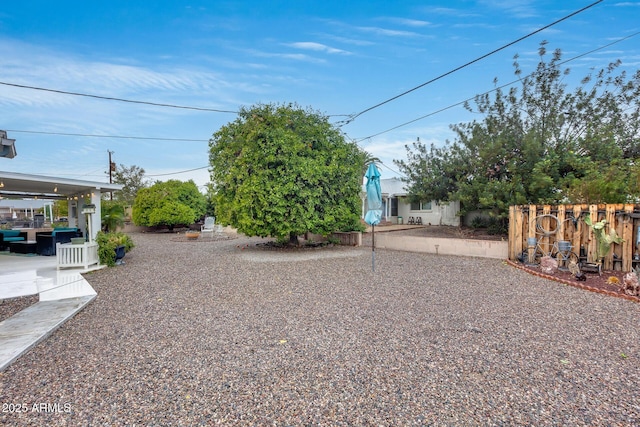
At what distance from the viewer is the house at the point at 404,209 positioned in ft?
65.2

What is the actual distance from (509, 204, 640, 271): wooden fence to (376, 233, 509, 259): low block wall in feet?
1.62

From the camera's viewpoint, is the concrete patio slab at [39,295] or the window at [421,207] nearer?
the concrete patio slab at [39,295]

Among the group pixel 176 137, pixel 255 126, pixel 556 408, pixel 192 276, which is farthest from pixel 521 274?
pixel 176 137

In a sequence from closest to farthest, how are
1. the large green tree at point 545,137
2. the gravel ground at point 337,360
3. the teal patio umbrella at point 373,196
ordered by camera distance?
1. the gravel ground at point 337,360
2. the teal patio umbrella at point 373,196
3. the large green tree at point 545,137

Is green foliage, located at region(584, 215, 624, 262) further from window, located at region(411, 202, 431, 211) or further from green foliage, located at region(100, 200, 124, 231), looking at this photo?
green foliage, located at region(100, 200, 124, 231)

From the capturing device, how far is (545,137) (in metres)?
11.7

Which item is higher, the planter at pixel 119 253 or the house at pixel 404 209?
the house at pixel 404 209

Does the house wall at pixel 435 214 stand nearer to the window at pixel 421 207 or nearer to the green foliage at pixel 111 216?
the window at pixel 421 207

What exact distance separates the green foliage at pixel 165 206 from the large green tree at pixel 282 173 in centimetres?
1037

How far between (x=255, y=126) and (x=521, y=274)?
8.85 m

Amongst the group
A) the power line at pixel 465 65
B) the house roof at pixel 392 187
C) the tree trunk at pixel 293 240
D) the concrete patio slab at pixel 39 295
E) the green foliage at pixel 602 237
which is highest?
the power line at pixel 465 65

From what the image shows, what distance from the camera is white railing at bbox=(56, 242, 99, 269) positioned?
821 centimetres

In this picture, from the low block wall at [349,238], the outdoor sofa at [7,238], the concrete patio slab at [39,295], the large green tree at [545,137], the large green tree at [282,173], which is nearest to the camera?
the concrete patio slab at [39,295]

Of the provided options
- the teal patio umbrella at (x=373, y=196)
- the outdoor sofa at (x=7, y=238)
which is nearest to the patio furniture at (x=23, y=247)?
the outdoor sofa at (x=7, y=238)
